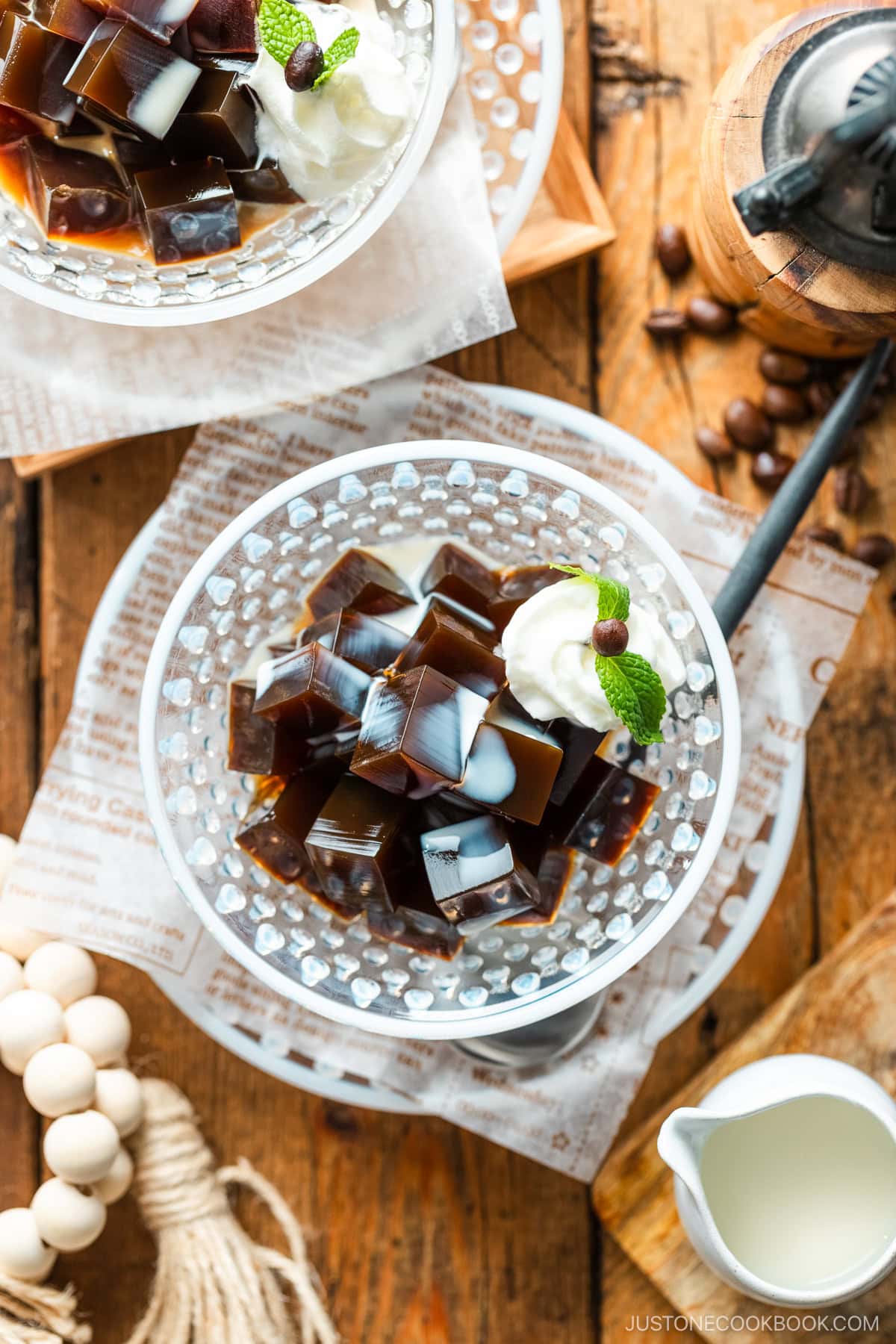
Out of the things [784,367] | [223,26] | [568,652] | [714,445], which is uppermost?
[223,26]

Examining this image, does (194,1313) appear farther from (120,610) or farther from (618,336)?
(618,336)

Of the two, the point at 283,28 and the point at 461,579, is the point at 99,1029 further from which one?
the point at 283,28

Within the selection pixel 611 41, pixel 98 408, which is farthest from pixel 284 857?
pixel 611 41

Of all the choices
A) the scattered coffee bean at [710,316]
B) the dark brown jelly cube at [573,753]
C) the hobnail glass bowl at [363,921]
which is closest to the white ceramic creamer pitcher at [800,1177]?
the hobnail glass bowl at [363,921]

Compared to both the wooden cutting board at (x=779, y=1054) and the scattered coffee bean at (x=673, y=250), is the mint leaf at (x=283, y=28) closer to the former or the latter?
the scattered coffee bean at (x=673, y=250)

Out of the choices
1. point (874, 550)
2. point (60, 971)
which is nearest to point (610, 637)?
point (874, 550)

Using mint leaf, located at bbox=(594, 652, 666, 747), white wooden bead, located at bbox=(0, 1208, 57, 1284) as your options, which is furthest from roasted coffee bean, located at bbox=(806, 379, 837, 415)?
white wooden bead, located at bbox=(0, 1208, 57, 1284)
